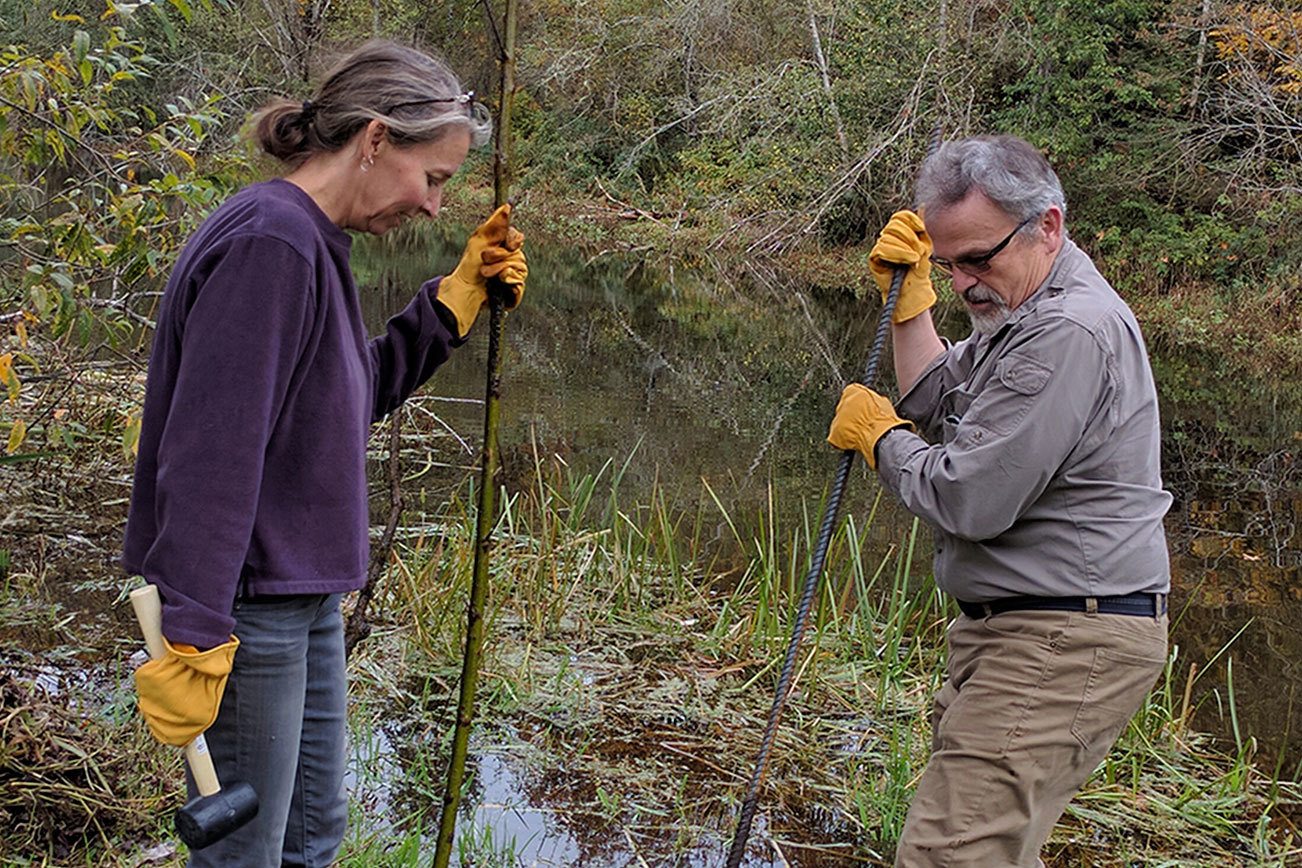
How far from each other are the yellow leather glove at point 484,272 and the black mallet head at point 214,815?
1.01 metres

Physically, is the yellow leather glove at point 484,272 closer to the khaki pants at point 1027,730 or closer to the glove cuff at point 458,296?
the glove cuff at point 458,296

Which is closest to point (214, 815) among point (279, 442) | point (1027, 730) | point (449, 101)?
point (279, 442)

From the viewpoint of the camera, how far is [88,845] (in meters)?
2.83

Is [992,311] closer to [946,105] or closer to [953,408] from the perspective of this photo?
[953,408]

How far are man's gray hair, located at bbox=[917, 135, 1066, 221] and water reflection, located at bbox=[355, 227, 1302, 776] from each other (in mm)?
2617

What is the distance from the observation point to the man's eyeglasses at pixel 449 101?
1.93 m

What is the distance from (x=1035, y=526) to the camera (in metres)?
2.45

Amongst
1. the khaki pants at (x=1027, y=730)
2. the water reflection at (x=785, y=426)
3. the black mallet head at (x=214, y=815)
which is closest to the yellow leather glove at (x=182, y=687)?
the black mallet head at (x=214, y=815)

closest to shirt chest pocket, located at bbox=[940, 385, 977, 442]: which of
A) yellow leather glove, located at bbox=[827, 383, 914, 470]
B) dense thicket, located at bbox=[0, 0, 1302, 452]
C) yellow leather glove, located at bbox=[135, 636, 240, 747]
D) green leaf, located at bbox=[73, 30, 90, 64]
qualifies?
yellow leather glove, located at bbox=[827, 383, 914, 470]

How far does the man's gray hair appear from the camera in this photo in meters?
2.52

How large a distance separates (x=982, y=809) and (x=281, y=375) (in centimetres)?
157

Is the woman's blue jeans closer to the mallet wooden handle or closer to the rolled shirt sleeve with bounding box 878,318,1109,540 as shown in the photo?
the mallet wooden handle

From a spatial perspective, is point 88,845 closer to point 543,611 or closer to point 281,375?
point 281,375

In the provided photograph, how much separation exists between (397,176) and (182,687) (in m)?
0.85
